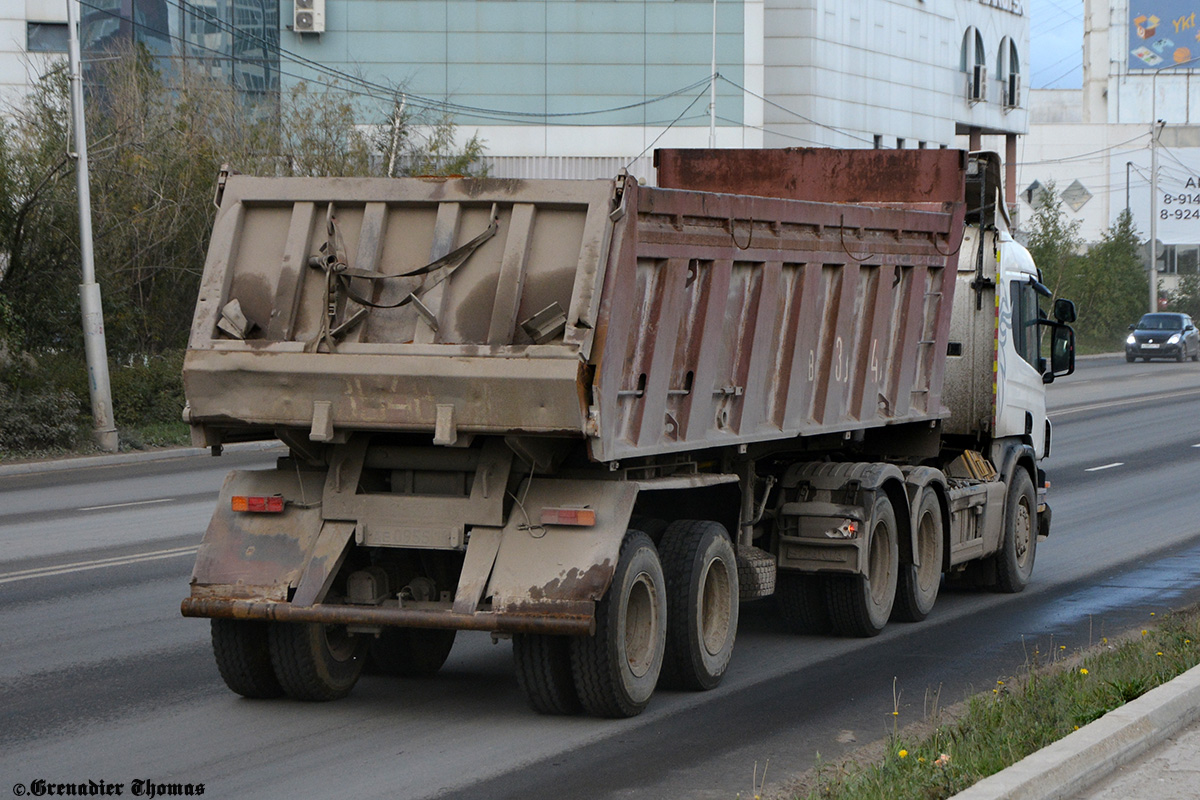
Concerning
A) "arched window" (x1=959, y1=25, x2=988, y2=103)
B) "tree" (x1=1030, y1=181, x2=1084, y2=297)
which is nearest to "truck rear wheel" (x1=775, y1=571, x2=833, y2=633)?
"tree" (x1=1030, y1=181, x2=1084, y2=297)

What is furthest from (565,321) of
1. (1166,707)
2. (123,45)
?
(123,45)

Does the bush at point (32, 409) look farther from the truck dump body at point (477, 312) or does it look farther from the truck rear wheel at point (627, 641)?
the truck rear wheel at point (627, 641)

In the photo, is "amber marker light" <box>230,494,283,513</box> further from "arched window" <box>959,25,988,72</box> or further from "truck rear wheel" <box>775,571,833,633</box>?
"arched window" <box>959,25,988,72</box>

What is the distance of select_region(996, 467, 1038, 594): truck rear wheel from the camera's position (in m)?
12.7

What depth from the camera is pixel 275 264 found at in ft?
26.4

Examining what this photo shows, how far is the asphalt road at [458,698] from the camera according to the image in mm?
7047

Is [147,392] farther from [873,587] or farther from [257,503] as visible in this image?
[257,503]

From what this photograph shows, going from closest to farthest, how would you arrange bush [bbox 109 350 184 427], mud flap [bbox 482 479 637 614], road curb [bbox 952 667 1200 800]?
road curb [bbox 952 667 1200 800] → mud flap [bbox 482 479 637 614] → bush [bbox 109 350 184 427]

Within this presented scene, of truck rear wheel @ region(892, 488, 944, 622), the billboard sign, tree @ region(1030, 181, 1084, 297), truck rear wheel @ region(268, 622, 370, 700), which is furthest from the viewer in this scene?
the billboard sign

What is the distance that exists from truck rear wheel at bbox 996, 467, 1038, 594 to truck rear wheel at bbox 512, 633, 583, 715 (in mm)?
5766

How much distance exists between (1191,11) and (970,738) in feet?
369

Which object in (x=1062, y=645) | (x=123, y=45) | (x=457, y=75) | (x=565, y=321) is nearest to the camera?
(x=565, y=321)

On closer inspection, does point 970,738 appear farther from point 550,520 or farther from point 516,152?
point 516,152

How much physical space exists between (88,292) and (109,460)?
2.71 metres
